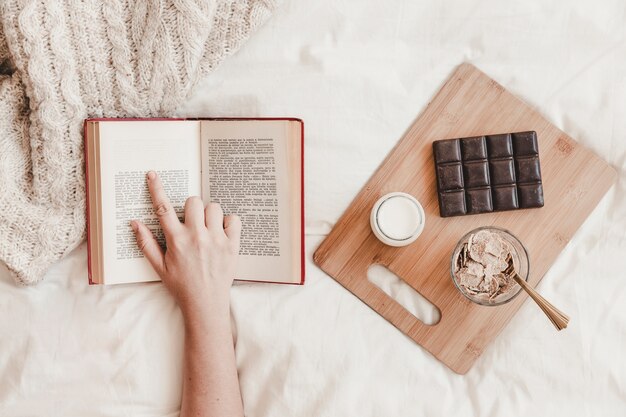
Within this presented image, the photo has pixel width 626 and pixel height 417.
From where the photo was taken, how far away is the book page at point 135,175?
0.88 meters

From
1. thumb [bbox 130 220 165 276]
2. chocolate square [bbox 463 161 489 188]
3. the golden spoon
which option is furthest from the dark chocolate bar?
thumb [bbox 130 220 165 276]

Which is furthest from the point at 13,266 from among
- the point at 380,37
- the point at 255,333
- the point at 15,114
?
the point at 380,37

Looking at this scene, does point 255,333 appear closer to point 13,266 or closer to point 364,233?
point 364,233

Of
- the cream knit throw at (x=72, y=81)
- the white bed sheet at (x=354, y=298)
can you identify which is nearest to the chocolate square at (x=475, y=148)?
the white bed sheet at (x=354, y=298)

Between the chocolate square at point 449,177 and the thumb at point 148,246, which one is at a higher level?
the chocolate square at point 449,177

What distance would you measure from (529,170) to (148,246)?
Answer: 654mm

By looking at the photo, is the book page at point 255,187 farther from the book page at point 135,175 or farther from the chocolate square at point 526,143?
the chocolate square at point 526,143

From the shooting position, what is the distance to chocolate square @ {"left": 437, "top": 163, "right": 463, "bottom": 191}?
2.97ft

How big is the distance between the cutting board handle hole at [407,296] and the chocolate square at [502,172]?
0.23 m

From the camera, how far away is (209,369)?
864 millimetres

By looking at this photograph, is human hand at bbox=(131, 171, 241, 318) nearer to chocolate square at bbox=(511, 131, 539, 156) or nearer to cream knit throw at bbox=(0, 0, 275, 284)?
cream knit throw at bbox=(0, 0, 275, 284)

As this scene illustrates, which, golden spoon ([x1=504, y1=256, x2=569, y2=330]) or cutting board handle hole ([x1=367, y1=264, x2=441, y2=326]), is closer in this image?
golden spoon ([x1=504, y1=256, x2=569, y2=330])

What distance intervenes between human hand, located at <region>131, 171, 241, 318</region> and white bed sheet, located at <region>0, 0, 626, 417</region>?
0.17 feet

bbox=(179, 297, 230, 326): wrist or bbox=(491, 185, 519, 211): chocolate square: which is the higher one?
bbox=(491, 185, 519, 211): chocolate square
